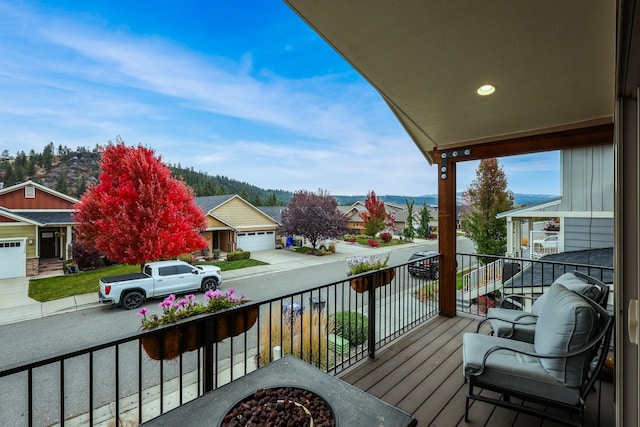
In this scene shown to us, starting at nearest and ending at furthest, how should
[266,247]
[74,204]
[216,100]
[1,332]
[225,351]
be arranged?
[225,351], [1,332], [74,204], [266,247], [216,100]

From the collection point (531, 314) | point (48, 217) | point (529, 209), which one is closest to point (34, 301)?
point (48, 217)

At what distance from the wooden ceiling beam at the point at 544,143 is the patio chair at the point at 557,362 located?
1.84 meters

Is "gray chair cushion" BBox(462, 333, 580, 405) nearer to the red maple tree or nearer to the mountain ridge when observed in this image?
the mountain ridge

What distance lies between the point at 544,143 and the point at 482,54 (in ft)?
5.85

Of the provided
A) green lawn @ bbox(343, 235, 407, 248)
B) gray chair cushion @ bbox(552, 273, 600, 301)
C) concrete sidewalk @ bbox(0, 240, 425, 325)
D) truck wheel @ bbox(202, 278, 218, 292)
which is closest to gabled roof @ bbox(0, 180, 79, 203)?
concrete sidewalk @ bbox(0, 240, 425, 325)

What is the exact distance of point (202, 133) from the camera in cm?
2702

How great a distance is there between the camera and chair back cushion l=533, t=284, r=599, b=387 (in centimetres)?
156

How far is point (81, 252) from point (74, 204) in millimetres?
1906

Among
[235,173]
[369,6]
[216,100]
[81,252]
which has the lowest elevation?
[81,252]

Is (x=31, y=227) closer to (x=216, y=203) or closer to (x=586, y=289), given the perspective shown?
(x=216, y=203)

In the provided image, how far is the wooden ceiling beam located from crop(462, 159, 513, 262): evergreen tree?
34cm

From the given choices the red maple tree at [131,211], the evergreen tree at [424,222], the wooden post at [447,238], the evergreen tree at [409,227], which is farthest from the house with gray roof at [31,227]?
the evergreen tree at [409,227]

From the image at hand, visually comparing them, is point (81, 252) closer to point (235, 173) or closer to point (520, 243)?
point (520, 243)

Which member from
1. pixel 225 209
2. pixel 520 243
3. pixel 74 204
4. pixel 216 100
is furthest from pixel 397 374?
pixel 216 100
